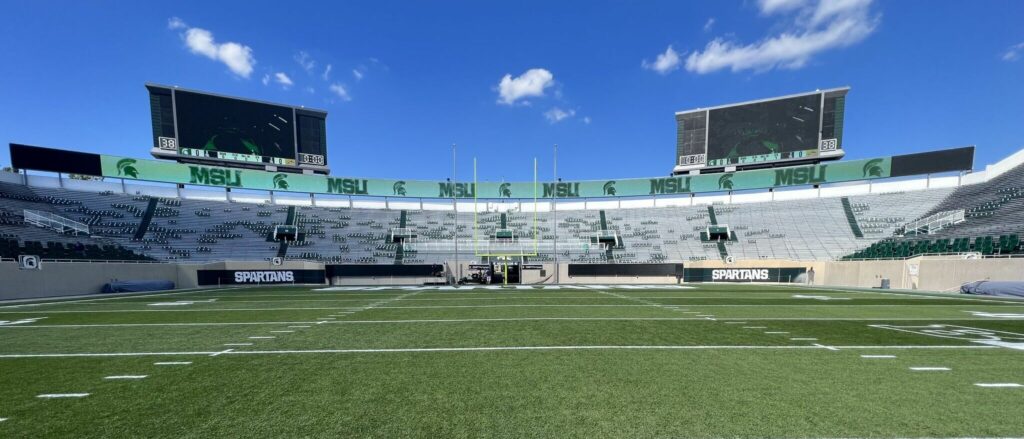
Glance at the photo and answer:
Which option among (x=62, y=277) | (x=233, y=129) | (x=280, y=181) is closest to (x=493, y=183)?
(x=280, y=181)

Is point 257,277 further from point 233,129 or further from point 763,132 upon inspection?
point 763,132

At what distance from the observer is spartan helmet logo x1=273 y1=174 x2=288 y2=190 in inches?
1358

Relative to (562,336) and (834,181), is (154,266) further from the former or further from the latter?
(834,181)

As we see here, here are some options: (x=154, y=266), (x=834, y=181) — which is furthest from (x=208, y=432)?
(x=834, y=181)

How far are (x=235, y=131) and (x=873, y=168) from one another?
52214 mm

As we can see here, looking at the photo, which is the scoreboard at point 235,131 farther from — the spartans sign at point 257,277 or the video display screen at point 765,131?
the video display screen at point 765,131

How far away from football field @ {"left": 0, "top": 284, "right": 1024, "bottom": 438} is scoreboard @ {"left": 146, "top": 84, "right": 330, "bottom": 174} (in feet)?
84.9

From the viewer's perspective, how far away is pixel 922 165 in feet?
99.3

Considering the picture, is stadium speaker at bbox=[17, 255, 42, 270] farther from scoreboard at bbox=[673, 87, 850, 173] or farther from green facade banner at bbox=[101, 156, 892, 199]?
scoreboard at bbox=[673, 87, 850, 173]

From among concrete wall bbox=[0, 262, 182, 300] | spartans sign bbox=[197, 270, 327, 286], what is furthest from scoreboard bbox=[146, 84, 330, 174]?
concrete wall bbox=[0, 262, 182, 300]

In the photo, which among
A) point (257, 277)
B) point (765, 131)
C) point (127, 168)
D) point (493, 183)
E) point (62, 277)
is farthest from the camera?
point (493, 183)

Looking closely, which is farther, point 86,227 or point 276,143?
point 276,143

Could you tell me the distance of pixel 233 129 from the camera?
101ft

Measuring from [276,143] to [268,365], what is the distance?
32.8 meters
